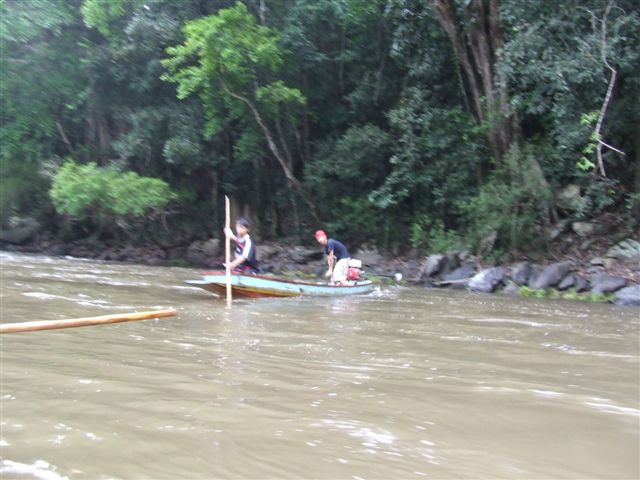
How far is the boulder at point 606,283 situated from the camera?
42.8 ft

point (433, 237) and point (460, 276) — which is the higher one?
point (433, 237)

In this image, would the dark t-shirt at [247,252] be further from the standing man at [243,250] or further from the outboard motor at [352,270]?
the outboard motor at [352,270]

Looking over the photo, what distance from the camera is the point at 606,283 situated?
1320 cm

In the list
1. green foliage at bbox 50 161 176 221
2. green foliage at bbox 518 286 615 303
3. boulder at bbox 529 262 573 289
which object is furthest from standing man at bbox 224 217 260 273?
green foliage at bbox 50 161 176 221

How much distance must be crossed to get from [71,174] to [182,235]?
193 inches

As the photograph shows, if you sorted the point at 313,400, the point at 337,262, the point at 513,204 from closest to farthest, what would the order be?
the point at 313,400
the point at 337,262
the point at 513,204

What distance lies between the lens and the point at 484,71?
16.1 m

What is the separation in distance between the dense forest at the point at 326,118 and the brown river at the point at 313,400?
7403 mm

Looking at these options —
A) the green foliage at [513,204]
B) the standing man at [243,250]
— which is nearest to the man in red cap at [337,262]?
the standing man at [243,250]

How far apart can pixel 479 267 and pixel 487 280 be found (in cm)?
137

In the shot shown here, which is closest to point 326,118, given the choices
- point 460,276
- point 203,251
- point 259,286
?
point 203,251

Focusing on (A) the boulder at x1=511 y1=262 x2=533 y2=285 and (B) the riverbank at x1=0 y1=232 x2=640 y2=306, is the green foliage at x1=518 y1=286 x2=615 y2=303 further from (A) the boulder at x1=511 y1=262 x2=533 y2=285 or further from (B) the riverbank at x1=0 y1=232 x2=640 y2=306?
(A) the boulder at x1=511 y1=262 x2=533 y2=285

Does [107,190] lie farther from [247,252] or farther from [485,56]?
[485,56]

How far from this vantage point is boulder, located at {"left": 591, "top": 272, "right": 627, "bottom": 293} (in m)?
13.1
